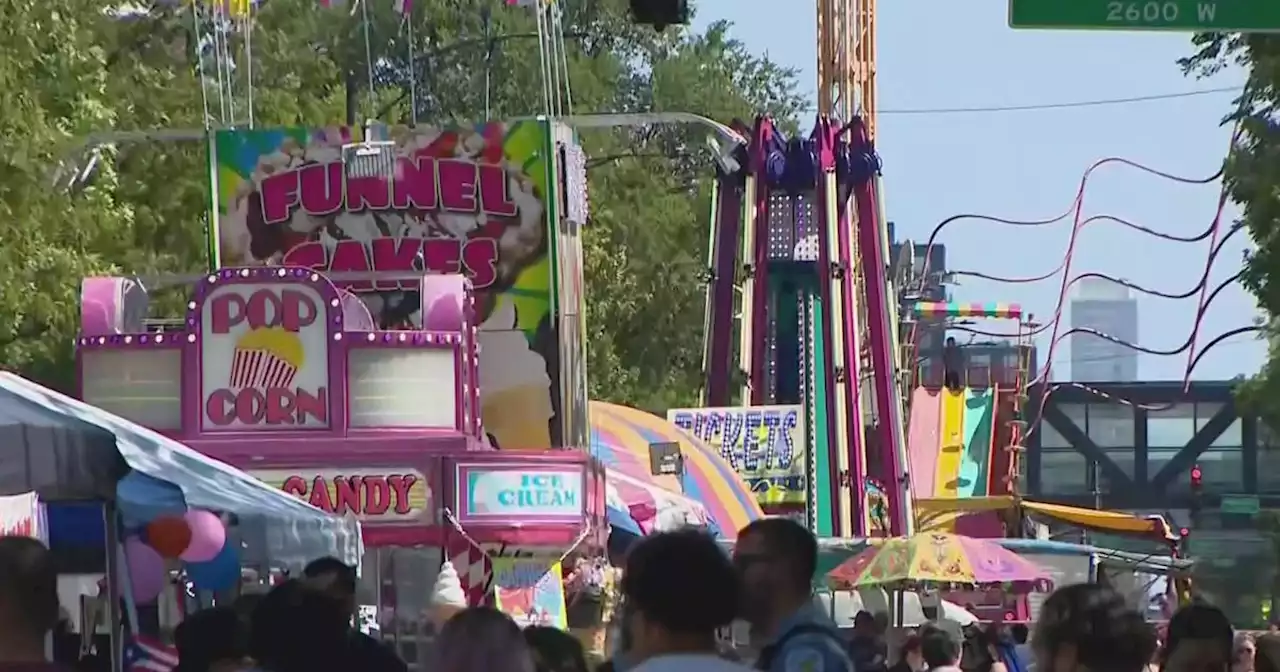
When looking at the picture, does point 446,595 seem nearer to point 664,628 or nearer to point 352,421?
point 352,421

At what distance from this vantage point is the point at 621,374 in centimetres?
5172

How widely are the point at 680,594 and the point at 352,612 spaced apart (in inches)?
73.6

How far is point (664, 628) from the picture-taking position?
623 centimetres

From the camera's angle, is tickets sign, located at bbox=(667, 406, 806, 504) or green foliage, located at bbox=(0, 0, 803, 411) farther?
tickets sign, located at bbox=(667, 406, 806, 504)

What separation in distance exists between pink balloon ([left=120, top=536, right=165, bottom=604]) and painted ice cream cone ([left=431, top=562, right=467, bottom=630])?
632 centimetres

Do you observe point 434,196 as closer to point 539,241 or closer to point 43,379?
point 539,241

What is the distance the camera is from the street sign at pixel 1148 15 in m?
13.4

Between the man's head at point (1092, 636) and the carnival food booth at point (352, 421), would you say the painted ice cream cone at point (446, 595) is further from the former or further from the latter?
the man's head at point (1092, 636)

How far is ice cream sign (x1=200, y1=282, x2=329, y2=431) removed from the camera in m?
22.1

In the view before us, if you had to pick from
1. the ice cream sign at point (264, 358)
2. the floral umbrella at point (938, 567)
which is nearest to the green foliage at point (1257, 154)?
the floral umbrella at point (938, 567)

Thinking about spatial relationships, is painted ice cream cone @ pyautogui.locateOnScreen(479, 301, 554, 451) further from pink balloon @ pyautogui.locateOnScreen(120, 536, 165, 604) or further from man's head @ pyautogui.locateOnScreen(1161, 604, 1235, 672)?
man's head @ pyautogui.locateOnScreen(1161, 604, 1235, 672)

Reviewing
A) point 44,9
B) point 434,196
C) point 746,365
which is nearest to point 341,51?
point 746,365

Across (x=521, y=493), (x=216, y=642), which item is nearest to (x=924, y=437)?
(x=521, y=493)

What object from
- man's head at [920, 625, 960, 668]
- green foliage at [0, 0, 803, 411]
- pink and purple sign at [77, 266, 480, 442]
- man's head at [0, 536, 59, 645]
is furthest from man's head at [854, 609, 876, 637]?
man's head at [0, 536, 59, 645]
